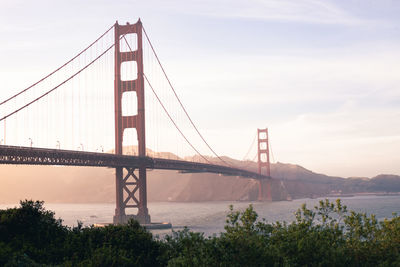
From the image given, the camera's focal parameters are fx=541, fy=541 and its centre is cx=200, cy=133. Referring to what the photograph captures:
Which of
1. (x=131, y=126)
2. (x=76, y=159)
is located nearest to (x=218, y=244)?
(x=76, y=159)

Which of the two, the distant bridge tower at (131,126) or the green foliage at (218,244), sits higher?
the distant bridge tower at (131,126)

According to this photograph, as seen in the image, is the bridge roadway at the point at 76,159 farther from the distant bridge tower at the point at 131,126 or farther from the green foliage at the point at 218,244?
the green foliage at the point at 218,244

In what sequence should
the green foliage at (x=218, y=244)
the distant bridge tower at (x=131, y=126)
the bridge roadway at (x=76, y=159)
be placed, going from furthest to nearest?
1. the distant bridge tower at (x=131, y=126)
2. the bridge roadway at (x=76, y=159)
3. the green foliage at (x=218, y=244)

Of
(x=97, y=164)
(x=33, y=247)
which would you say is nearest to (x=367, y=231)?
(x=33, y=247)

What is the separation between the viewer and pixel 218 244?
15211 mm

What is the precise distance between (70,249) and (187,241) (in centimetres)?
684

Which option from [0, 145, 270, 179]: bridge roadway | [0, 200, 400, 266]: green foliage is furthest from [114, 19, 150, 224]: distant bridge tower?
[0, 200, 400, 266]: green foliage

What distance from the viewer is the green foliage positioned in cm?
1579

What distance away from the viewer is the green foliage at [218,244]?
15.8 m

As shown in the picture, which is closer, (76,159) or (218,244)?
(218,244)

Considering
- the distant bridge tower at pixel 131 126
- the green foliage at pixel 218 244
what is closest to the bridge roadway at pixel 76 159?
the distant bridge tower at pixel 131 126

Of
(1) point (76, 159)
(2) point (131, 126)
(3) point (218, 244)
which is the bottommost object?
(3) point (218, 244)

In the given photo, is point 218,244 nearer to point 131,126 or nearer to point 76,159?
point 76,159

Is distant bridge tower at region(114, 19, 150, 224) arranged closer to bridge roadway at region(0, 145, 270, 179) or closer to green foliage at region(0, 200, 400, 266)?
bridge roadway at region(0, 145, 270, 179)
